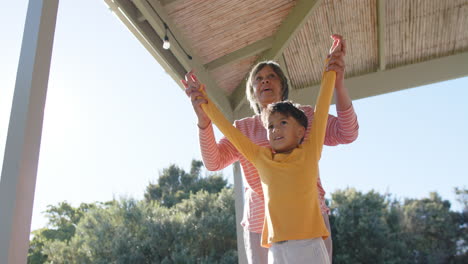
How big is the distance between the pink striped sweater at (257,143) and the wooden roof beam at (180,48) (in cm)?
133

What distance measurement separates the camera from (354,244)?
873 centimetres

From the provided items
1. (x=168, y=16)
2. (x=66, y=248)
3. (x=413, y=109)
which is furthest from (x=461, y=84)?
(x=66, y=248)

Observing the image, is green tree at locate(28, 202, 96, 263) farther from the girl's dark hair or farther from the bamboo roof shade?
the girl's dark hair

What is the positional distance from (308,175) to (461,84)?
1184 centimetres

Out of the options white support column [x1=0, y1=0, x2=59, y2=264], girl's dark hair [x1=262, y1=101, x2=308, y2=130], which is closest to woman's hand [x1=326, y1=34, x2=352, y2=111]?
girl's dark hair [x1=262, y1=101, x2=308, y2=130]

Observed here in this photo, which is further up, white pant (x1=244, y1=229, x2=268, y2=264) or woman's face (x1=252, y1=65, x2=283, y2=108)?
woman's face (x1=252, y1=65, x2=283, y2=108)

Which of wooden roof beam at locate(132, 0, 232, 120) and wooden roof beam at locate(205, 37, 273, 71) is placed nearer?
wooden roof beam at locate(132, 0, 232, 120)

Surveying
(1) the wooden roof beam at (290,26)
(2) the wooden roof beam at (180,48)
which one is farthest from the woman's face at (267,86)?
(1) the wooden roof beam at (290,26)

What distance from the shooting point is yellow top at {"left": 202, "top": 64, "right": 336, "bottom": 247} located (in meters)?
0.84

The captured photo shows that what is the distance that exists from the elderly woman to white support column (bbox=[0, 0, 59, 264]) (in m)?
0.43

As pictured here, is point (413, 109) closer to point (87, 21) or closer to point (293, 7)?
point (87, 21)

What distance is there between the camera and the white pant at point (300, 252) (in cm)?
81

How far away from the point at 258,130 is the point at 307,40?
1.88 metres

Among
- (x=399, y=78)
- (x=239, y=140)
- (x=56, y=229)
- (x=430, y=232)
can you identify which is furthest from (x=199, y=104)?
(x=56, y=229)
